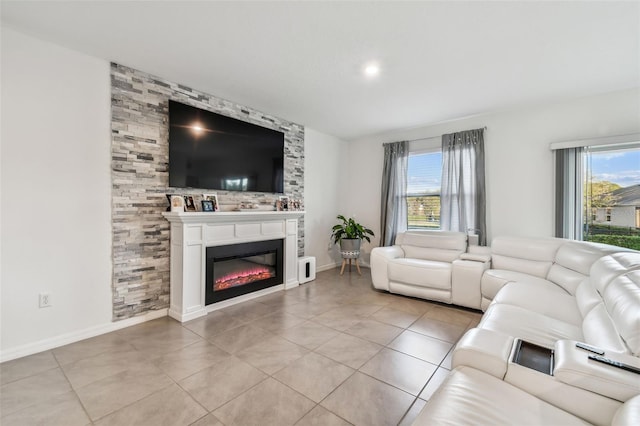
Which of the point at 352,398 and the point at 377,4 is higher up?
the point at 377,4

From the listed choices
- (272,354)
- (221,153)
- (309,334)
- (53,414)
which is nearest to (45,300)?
(53,414)

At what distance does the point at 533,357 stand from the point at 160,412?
201 cm

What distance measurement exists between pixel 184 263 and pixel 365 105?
2994 millimetres

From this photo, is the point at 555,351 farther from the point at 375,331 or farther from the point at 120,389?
the point at 120,389

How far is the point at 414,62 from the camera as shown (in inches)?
103

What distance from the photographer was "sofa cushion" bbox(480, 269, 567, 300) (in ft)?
9.42

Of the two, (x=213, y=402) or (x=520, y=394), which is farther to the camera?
(x=213, y=402)

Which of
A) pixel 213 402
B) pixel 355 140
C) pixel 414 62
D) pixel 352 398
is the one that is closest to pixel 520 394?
pixel 352 398

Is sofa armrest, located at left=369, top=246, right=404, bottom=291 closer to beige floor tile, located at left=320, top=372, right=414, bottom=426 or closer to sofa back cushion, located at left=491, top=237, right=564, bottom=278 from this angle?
sofa back cushion, located at left=491, top=237, right=564, bottom=278

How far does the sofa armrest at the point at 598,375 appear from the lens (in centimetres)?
100

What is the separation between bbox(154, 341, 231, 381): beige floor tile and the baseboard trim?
89cm

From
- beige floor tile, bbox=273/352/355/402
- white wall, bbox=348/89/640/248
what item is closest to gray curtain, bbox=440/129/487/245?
white wall, bbox=348/89/640/248

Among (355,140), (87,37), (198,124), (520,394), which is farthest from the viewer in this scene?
(355,140)

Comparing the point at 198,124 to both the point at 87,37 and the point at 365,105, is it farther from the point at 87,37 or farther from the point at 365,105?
the point at 365,105
